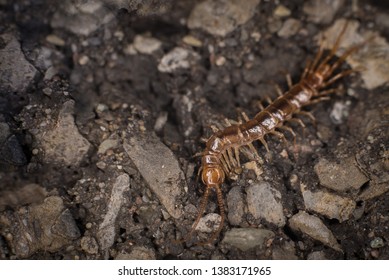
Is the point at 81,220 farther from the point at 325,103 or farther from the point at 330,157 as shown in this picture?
the point at 325,103

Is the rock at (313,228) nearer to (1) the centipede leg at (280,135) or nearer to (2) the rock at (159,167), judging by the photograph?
(1) the centipede leg at (280,135)

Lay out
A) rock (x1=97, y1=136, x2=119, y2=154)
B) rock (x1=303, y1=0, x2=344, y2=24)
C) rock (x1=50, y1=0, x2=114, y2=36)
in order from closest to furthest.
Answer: rock (x1=97, y1=136, x2=119, y2=154)
rock (x1=50, y1=0, x2=114, y2=36)
rock (x1=303, y1=0, x2=344, y2=24)

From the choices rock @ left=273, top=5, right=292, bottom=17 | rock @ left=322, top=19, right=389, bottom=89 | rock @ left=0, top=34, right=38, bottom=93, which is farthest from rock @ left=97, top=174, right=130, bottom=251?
rock @ left=322, top=19, right=389, bottom=89

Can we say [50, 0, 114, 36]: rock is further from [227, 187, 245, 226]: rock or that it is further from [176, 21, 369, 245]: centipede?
[227, 187, 245, 226]: rock

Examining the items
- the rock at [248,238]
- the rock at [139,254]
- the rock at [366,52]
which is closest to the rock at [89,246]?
the rock at [139,254]

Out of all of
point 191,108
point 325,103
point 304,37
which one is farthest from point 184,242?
→ point 304,37

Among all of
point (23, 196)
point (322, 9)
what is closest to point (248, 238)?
point (23, 196)

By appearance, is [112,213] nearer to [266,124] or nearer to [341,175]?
[266,124]
